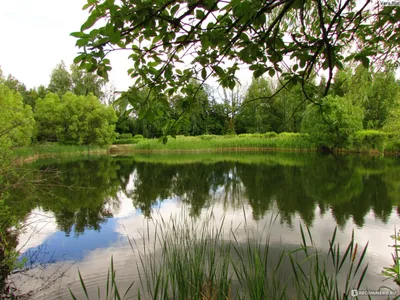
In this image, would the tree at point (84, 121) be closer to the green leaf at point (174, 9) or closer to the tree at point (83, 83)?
the tree at point (83, 83)

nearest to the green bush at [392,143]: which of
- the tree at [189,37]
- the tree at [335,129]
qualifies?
the tree at [335,129]

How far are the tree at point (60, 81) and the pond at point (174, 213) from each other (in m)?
30.9

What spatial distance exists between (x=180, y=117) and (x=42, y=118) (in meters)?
30.9

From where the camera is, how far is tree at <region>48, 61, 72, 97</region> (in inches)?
1510

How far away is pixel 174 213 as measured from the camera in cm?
693

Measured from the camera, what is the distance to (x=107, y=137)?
31812 mm

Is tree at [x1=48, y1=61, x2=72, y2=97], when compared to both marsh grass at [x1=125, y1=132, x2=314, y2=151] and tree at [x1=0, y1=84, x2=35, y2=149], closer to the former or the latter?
marsh grass at [x1=125, y1=132, x2=314, y2=151]

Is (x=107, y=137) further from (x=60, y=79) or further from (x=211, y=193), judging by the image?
(x=211, y=193)

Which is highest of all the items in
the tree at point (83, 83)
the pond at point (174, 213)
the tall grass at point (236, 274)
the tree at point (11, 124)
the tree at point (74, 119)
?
the tree at point (83, 83)

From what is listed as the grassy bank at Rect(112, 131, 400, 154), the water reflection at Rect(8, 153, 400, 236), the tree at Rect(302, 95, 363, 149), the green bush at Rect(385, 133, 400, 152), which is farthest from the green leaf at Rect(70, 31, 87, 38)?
the grassy bank at Rect(112, 131, 400, 154)

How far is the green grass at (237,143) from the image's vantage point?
2888cm

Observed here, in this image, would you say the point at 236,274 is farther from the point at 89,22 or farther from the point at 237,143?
the point at 237,143

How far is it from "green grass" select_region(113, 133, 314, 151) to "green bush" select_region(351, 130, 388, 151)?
4.72m

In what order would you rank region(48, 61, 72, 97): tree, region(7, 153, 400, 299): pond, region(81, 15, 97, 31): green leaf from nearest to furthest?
region(81, 15, 97, 31): green leaf → region(7, 153, 400, 299): pond → region(48, 61, 72, 97): tree
